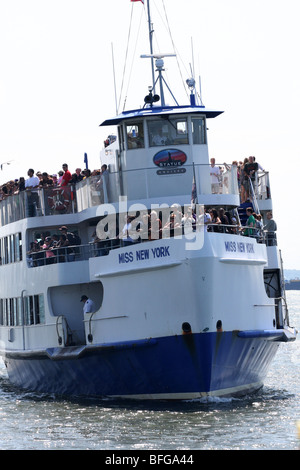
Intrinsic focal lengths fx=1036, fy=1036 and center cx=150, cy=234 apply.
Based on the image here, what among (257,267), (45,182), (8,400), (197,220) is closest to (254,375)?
(257,267)

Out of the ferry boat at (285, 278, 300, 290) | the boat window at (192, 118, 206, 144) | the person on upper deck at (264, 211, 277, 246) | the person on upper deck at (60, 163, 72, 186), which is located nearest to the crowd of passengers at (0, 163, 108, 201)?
the person on upper deck at (60, 163, 72, 186)

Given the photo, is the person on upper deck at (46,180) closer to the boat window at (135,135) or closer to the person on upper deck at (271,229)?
the boat window at (135,135)

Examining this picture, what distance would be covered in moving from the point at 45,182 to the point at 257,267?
23.2 feet

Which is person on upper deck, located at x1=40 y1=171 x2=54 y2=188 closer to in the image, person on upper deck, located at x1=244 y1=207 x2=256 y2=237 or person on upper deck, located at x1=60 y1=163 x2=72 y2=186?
person on upper deck, located at x1=60 y1=163 x2=72 y2=186

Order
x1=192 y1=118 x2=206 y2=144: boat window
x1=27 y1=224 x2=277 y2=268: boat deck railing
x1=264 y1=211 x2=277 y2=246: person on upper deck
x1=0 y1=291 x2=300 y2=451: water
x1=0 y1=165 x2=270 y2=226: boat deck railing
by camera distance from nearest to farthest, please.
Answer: x1=0 y1=291 x2=300 y2=451: water → x1=27 y1=224 x2=277 y2=268: boat deck railing → x1=0 y1=165 x2=270 y2=226: boat deck railing → x1=192 y1=118 x2=206 y2=144: boat window → x1=264 y1=211 x2=277 y2=246: person on upper deck

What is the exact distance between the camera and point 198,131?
25344 millimetres

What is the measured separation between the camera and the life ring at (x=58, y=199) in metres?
26.0

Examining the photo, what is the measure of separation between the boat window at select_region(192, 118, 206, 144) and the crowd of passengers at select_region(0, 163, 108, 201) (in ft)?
7.69

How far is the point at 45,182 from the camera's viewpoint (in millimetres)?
27422

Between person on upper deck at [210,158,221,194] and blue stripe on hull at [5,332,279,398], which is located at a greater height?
person on upper deck at [210,158,221,194]

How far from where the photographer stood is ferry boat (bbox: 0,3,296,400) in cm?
2111

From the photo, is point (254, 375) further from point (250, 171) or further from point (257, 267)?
point (250, 171)

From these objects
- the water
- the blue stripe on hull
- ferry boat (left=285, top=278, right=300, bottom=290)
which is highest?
ferry boat (left=285, top=278, right=300, bottom=290)
